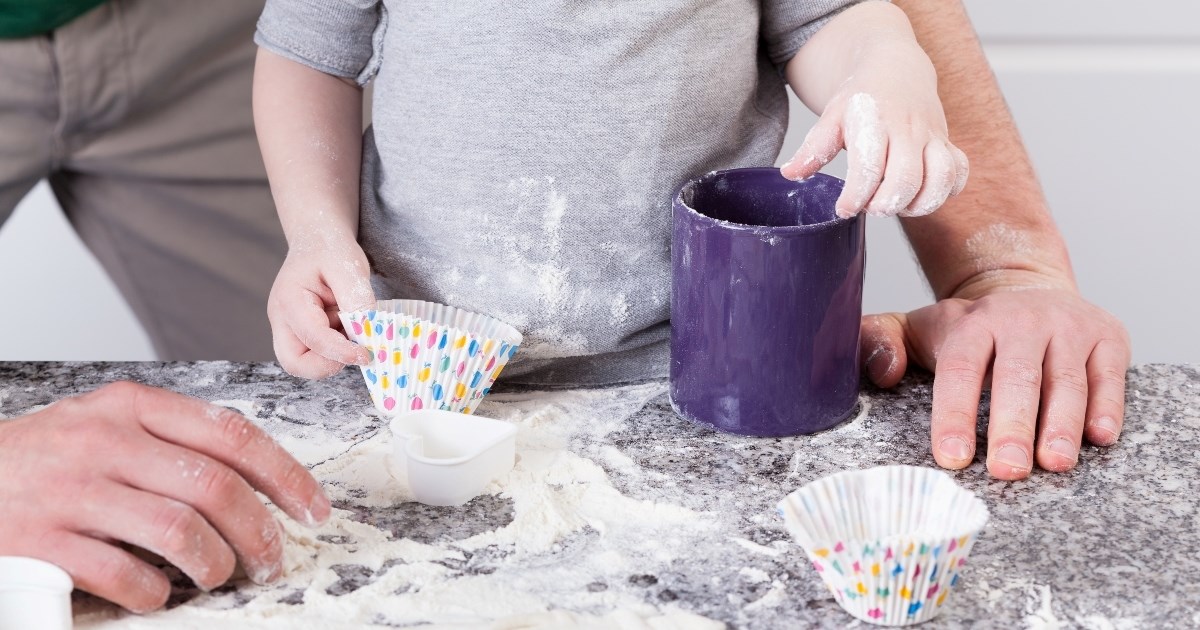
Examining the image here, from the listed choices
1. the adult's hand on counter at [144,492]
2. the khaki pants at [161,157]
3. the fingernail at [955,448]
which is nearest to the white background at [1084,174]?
the khaki pants at [161,157]

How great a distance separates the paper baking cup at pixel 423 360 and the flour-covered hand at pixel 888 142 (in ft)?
0.82

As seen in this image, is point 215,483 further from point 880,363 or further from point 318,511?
point 880,363

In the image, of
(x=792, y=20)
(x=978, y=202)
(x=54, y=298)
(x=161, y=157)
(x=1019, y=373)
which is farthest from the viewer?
(x=54, y=298)

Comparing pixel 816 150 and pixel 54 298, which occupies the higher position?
pixel 816 150

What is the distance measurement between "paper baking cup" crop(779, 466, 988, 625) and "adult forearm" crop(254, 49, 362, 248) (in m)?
0.43

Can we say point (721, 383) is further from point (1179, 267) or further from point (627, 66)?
point (1179, 267)

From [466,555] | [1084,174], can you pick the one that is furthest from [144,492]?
[1084,174]

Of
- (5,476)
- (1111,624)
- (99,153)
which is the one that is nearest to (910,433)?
(1111,624)

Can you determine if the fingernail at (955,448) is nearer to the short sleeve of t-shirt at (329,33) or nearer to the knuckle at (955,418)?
the knuckle at (955,418)

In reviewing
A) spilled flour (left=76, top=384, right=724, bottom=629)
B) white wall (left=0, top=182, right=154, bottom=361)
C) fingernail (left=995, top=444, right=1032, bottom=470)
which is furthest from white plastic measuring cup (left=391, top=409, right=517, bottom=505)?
white wall (left=0, top=182, right=154, bottom=361)

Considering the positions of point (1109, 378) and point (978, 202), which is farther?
point (978, 202)

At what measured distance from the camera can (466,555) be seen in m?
0.70

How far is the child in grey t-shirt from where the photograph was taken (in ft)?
2.76

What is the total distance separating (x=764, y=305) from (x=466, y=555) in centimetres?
26
